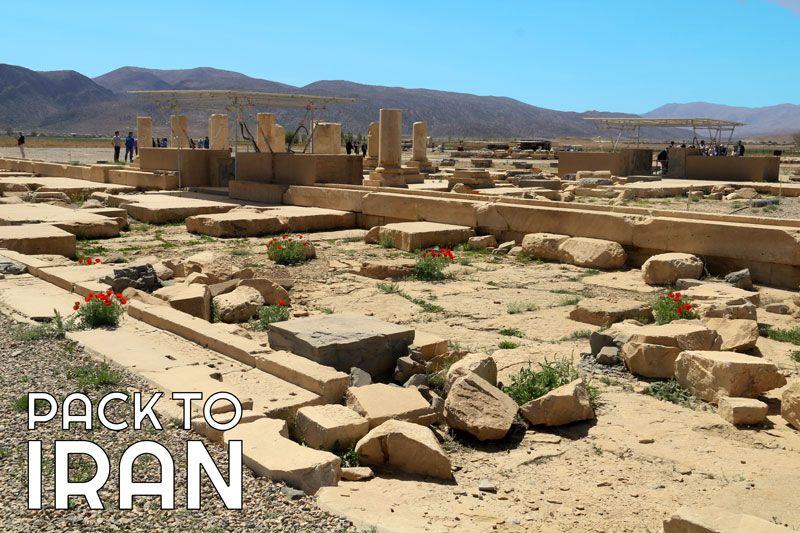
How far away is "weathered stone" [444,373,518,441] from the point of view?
5008 millimetres

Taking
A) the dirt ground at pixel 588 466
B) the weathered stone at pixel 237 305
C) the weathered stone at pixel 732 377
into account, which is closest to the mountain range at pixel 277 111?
the weathered stone at pixel 237 305

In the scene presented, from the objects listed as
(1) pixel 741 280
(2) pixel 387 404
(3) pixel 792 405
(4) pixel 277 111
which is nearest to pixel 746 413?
(3) pixel 792 405

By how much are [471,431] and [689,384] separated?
1.91 metres

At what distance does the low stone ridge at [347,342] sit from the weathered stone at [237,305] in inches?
59.0

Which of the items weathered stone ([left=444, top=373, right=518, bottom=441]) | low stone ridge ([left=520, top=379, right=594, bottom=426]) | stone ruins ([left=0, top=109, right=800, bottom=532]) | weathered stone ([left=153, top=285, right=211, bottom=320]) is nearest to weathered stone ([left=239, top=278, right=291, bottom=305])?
stone ruins ([left=0, top=109, right=800, bottom=532])

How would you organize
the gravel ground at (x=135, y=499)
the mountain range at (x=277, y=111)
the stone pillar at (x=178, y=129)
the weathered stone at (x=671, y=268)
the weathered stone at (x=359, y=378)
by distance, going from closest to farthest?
the gravel ground at (x=135, y=499)
the weathered stone at (x=359, y=378)
the weathered stone at (x=671, y=268)
the stone pillar at (x=178, y=129)
the mountain range at (x=277, y=111)

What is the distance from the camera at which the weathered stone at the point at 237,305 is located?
7988 mm

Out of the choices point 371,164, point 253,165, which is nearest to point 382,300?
point 253,165

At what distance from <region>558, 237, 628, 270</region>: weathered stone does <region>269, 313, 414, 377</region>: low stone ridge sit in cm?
522

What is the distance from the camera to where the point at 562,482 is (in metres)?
4.50

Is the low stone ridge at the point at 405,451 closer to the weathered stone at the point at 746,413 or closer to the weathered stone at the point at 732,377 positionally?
the weathered stone at the point at 746,413

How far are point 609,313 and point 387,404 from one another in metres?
3.44

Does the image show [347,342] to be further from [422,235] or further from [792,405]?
[422,235]

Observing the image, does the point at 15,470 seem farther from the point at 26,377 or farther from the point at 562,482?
the point at 562,482
